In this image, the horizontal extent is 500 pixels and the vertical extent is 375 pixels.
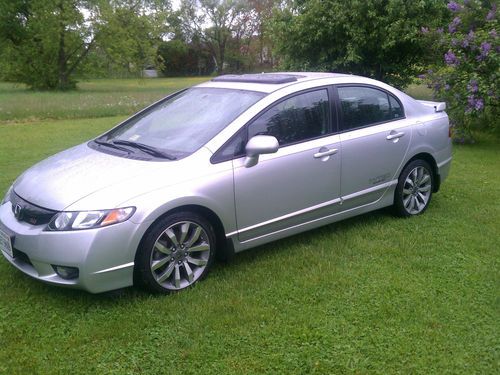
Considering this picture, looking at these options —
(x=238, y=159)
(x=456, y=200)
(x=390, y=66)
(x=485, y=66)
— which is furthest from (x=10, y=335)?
Result: (x=390, y=66)

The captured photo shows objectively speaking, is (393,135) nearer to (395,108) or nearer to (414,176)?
(395,108)

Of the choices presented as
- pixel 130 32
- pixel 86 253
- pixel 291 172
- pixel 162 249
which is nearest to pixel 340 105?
pixel 291 172

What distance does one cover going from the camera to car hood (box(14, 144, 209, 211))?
11.5ft

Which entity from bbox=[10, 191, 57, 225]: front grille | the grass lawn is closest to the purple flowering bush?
the grass lawn

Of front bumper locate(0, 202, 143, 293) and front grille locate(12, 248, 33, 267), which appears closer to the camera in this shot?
front bumper locate(0, 202, 143, 293)

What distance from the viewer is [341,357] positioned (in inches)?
120

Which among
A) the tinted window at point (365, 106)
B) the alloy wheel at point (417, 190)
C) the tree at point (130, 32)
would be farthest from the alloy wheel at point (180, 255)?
the tree at point (130, 32)

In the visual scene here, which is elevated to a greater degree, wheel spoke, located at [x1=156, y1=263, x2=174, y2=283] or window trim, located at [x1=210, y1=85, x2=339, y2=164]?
window trim, located at [x1=210, y1=85, x2=339, y2=164]

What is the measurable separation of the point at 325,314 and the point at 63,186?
6.79 feet

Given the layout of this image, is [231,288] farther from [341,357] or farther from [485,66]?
[485,66]

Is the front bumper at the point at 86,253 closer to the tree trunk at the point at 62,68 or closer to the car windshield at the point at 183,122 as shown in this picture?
the car windshield at the point at 183,122

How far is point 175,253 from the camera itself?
3.74m

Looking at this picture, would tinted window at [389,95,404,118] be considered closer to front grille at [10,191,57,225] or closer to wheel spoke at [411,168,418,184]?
wheel spoke at [411,168,418,184]

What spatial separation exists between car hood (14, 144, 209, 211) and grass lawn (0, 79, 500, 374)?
2.43 ft
